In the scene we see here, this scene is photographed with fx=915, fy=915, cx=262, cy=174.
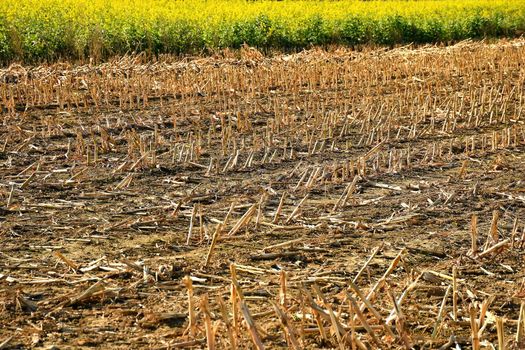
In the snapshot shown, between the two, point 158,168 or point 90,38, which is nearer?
point 158,168

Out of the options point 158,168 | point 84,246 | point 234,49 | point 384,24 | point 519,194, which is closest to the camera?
point 84,246

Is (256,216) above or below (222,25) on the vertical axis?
above

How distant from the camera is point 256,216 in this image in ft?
→ 23.0

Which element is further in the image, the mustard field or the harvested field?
the mustard field

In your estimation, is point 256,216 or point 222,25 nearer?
point 256,216

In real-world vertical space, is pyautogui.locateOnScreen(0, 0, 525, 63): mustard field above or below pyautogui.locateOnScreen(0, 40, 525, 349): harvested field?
below

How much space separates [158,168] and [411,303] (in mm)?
4036

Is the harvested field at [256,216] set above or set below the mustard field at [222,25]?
above

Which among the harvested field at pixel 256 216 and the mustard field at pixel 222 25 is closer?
the harvested field at pixel 256 216

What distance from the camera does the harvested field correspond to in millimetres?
4766

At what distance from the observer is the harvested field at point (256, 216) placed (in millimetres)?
4766

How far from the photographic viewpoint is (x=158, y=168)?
870cm

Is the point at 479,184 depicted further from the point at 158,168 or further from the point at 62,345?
the point at 62,345

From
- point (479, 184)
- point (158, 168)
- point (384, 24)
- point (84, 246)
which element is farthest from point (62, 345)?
point (384, 24)
